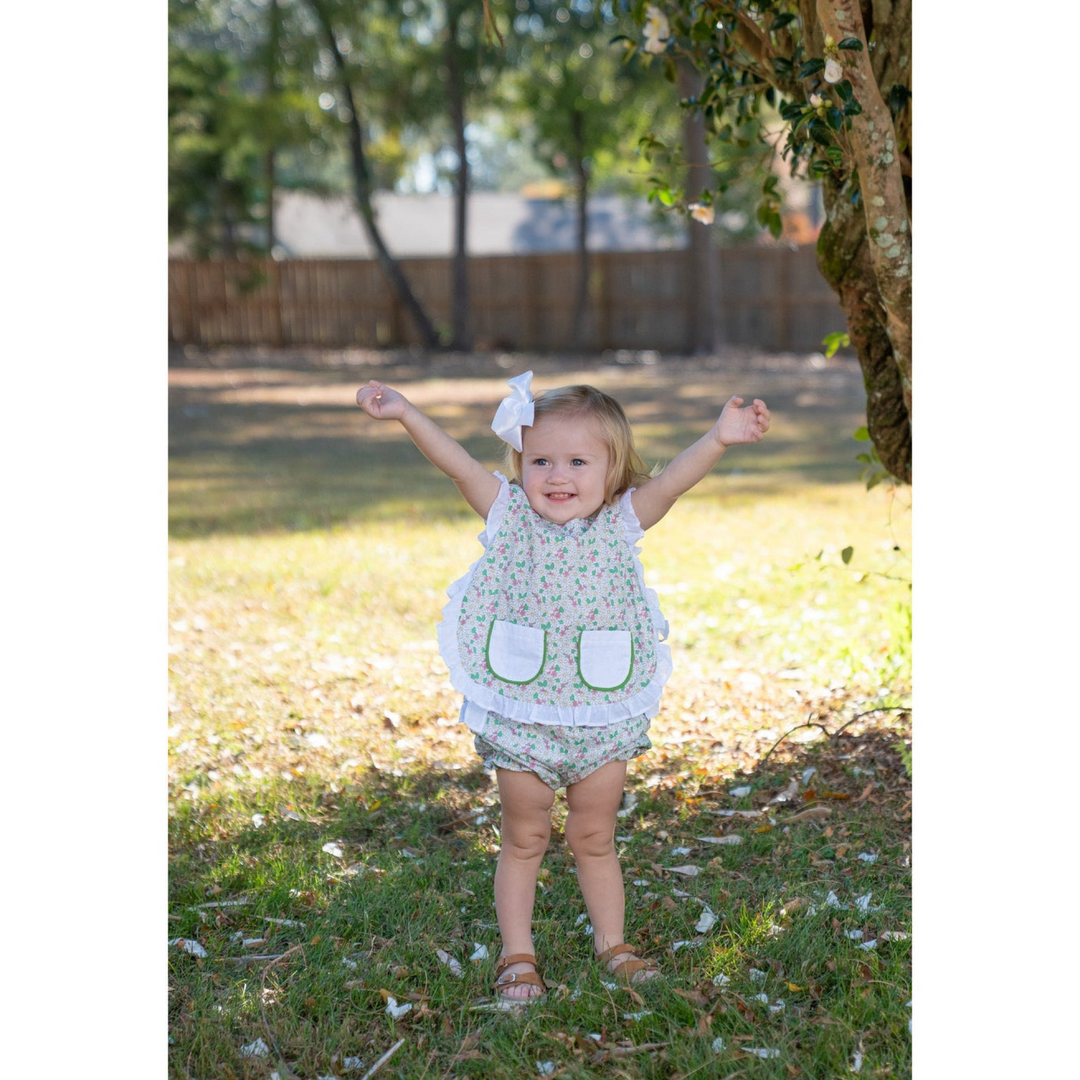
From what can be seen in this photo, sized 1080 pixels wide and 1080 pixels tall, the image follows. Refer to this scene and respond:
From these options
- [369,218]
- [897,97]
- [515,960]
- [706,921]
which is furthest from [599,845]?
[369,218]

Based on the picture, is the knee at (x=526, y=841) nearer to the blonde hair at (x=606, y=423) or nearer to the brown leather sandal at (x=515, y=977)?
the brown leather sandal at (x=515, y=977)

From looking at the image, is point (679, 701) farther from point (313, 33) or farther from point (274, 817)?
point (313, 33)

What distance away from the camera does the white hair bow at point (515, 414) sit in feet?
8.31

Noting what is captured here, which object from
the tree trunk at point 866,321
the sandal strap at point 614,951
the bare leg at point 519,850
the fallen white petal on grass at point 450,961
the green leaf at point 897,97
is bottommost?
the fallen white petal on grass at point 450,961

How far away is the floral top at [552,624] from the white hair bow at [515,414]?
10 centimetres

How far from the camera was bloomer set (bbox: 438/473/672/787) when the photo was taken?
2.52 meters

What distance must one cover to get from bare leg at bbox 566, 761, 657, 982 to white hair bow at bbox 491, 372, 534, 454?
694 mm

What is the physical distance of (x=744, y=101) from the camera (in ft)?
12.1

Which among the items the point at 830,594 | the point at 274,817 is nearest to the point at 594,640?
the point at 274,817

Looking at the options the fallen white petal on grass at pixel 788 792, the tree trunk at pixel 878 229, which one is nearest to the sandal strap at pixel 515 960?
the fallen white petal on grass at pixel 788 792

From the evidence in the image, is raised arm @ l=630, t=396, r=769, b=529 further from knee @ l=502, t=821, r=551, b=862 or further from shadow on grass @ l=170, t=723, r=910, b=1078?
shadow on grass @ l=170, t=723, r=910, b=1078

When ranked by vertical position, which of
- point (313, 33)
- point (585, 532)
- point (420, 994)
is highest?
point (313, 33)

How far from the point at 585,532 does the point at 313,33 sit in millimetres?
23535
